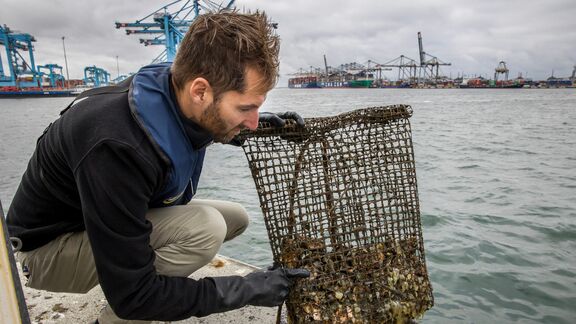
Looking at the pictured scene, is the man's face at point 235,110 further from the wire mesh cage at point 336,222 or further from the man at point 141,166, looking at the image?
the wire mesh cage at point 336,222

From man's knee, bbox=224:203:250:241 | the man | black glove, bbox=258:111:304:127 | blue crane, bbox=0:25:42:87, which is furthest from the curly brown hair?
blue crane, bbox=0:25:42:87

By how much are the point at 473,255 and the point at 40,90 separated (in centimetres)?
7818

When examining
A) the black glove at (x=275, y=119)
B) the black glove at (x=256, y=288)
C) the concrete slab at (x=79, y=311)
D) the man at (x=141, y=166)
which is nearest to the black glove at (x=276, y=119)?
the black glove at (x=275, y=119)

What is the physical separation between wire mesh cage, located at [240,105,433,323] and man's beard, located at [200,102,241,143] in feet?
1.23

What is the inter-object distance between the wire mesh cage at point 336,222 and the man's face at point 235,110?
0.41m

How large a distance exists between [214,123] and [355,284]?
1187 millimetres

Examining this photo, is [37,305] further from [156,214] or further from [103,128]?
[103,128]

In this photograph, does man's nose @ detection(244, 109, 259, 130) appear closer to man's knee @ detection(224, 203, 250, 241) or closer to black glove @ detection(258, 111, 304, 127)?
black glove @ detection(258, 111, 304, 127)

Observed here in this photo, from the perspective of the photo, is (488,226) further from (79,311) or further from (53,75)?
(53,75)

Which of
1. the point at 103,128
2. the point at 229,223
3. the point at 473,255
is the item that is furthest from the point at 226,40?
the point at 473,255

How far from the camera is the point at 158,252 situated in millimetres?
1922

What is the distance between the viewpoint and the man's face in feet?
5.05

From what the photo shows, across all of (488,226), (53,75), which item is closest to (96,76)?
(53,75)

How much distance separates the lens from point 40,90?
221 ft
